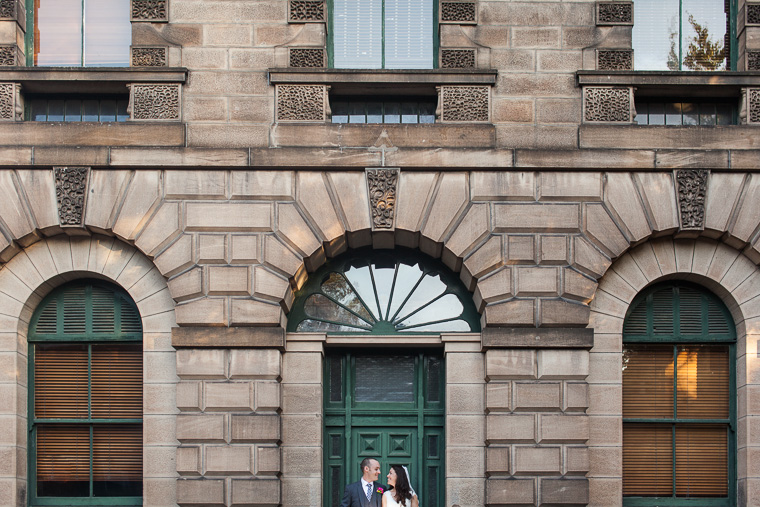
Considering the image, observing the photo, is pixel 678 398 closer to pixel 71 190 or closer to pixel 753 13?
pixel 753 13

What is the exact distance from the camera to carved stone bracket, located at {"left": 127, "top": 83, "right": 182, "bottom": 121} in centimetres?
1216

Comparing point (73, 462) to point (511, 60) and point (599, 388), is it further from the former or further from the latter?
point (511, 60)

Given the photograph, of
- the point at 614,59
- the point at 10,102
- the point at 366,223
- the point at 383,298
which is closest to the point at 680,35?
the point at 614,59

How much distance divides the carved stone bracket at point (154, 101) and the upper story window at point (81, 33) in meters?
0.85

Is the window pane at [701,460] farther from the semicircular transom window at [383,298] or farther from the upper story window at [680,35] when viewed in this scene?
the upper story window at [680,35]

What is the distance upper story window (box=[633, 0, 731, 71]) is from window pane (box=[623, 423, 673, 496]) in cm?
537

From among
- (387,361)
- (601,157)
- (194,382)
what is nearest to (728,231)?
(601,157)

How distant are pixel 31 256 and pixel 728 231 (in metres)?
9.75

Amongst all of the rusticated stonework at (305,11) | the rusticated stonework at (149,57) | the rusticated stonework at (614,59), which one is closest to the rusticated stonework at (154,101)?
the rusticated stonework at (149,57)

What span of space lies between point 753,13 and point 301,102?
675 cm

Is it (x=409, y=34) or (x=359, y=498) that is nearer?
(x=359, y=498)

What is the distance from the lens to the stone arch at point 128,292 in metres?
11.7

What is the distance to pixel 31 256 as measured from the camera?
1212 cm

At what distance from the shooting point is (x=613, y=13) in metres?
12.4
